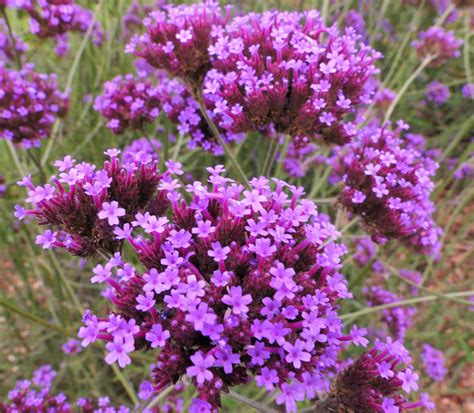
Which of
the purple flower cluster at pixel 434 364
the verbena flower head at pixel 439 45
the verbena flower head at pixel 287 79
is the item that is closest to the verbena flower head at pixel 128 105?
the verbena flower head at pixel 287 79

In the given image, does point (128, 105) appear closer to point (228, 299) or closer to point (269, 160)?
point (269, 160)

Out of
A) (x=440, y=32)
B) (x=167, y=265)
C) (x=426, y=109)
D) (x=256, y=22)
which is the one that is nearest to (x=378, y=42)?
(x=426, y=109)

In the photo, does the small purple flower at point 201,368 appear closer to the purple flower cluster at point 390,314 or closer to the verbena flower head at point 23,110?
the verbena flower head at point 23,110

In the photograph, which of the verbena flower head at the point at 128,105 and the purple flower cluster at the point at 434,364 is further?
the purple flower cluster at the point at 434,364

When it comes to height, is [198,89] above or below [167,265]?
above

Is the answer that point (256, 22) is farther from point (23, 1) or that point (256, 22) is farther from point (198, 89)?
point (23, 1)

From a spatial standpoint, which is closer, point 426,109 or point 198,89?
point 198,89

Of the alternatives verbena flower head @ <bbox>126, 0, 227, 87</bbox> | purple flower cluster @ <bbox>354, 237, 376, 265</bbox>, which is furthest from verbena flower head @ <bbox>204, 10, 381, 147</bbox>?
purple flower cluster @ <bbox>354, 237, 376, 265</bbox>
